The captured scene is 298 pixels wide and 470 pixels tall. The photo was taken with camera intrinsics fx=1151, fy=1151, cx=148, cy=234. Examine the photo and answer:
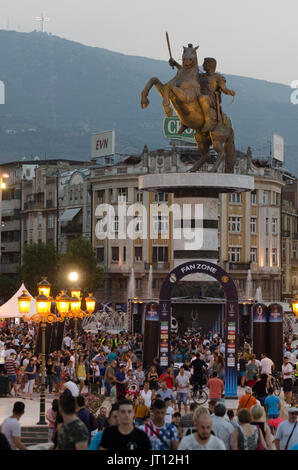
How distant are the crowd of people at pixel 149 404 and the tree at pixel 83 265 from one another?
127ft

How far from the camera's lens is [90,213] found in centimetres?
10794

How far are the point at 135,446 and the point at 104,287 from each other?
93.4 m

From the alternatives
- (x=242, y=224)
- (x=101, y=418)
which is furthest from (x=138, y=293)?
(x=101, y=418)

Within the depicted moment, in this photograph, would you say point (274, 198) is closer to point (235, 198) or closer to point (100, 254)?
point (235, 198)

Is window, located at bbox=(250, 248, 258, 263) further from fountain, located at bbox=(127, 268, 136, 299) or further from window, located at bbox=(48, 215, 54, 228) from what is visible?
window, located at bbox=(48, 215, 54, 228)

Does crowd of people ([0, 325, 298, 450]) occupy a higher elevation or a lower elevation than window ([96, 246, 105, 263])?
lower

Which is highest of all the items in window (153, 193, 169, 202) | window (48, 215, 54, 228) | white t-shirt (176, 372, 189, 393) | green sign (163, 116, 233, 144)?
green sign (163, 116, 233, 144)

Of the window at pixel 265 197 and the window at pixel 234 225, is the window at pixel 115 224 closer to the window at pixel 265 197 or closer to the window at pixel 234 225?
the window at pixel 234 225

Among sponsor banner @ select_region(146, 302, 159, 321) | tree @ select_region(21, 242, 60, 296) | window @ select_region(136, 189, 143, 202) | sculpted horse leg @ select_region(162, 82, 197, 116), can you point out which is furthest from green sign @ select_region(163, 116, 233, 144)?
sponsor banner @ select_region(146, 302, 159, 321)

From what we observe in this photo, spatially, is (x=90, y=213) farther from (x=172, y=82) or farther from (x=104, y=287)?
(x=172, y=82)

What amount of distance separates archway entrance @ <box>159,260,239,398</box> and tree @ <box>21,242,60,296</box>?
61.6 m

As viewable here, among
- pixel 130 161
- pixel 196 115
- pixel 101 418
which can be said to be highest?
pixel 130 161

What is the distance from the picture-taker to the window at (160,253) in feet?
338

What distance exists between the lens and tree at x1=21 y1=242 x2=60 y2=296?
100812 mm
